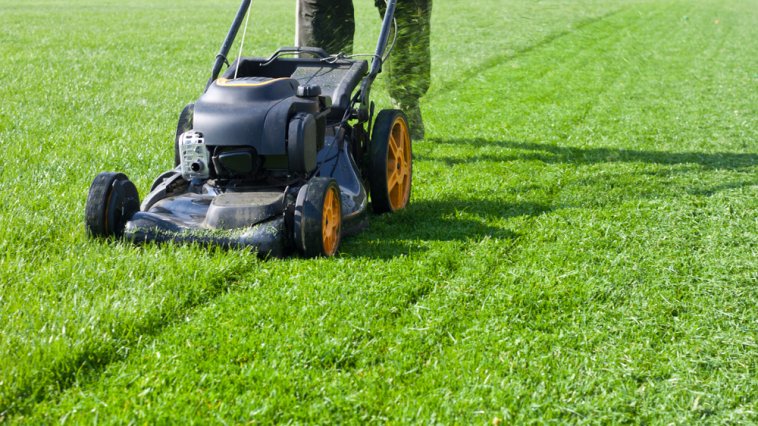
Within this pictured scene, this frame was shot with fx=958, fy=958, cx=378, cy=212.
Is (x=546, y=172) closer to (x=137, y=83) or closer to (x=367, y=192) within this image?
(x=367, y=192)

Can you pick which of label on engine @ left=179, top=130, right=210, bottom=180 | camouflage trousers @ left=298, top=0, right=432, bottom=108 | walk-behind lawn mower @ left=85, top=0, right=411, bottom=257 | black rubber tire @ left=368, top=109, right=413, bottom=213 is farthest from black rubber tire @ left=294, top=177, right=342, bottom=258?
camouflage trousers @ left=298, top=0, right=432, bottom=108

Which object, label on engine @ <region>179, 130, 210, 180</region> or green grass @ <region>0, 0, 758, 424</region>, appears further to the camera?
label on engine @ <region>179, 130, 210, 180</region>

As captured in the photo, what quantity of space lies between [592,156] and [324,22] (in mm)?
2113

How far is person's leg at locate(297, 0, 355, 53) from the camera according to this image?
570 centimetres

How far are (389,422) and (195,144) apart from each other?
5.85 feet

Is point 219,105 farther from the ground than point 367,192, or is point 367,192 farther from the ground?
point 219,105

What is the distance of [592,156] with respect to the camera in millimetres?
6562

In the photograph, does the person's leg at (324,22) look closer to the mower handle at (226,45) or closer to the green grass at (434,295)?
the mower handle at (226,45)

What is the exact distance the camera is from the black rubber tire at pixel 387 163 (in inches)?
177

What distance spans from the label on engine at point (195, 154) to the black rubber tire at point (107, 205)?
0.88 feet

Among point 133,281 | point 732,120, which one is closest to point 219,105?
point 133,281

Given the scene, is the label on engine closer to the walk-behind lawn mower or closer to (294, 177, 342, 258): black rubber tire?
the walk-behind lawn mower

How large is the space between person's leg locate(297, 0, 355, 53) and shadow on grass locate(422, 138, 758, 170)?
1.06 metres

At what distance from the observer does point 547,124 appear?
25.9ft
